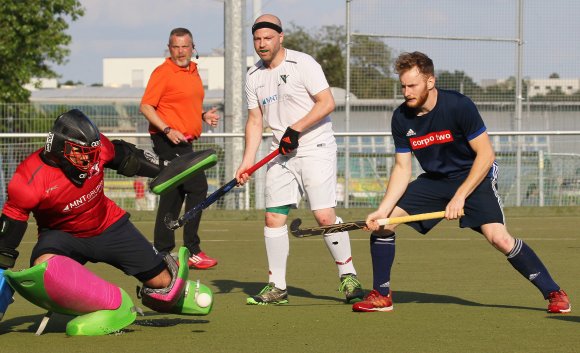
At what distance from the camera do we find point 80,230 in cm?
634

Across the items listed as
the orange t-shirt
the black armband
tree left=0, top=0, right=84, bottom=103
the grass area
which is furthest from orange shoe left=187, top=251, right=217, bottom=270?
tree left=0, top=0, right=84, bottom=103

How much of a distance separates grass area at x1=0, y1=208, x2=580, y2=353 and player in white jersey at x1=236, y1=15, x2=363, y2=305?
11.8 inches

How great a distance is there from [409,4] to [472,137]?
434 inches

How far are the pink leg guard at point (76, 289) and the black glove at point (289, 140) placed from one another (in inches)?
69.1

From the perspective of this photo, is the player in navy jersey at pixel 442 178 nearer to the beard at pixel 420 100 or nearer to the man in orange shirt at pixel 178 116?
the beard at pixel 420 100

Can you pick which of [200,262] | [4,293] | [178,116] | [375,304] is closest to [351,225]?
[375,304]

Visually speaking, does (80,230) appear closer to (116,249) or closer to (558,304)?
(116,249)

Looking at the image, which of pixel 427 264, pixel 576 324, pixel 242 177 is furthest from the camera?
pixel 427 264

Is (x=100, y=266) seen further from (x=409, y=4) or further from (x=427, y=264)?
(x=409, y=4)

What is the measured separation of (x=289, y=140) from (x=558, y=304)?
2.02m

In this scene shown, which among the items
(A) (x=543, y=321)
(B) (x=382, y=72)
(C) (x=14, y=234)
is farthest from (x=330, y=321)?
(B) (x=382, y=72)

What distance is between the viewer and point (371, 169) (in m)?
16.5

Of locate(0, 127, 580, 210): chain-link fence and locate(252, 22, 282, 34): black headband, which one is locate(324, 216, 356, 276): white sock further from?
locate(0, 127, 580, 210): chain-link fence

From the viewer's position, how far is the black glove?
295 inches
